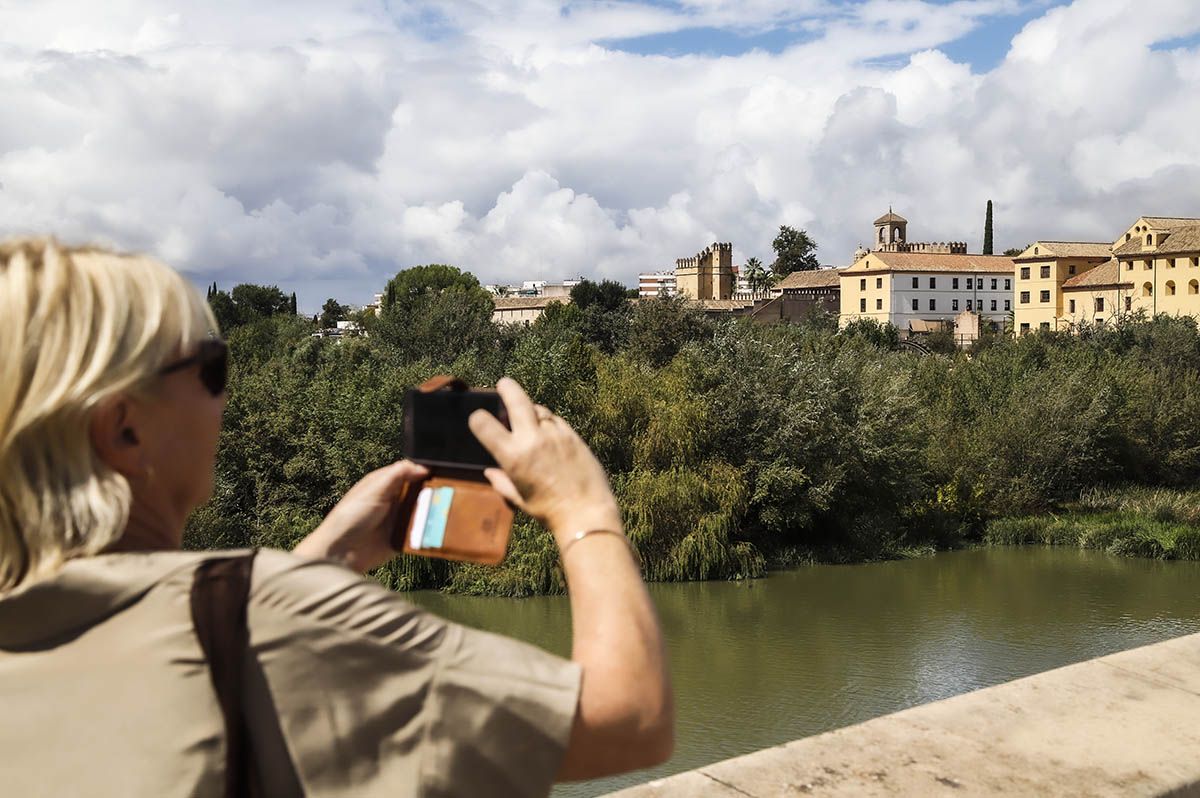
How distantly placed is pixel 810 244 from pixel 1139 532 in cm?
6968

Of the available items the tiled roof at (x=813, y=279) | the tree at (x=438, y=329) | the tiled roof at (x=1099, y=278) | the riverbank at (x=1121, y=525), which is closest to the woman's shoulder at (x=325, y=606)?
the riverbank at (x=1121, y=525)

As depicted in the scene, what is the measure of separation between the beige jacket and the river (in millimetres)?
7590

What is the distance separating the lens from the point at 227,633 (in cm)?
92

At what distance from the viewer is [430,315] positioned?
37469mm

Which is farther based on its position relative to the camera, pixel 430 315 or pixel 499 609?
pixel 430 315

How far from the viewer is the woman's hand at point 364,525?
1294 mm

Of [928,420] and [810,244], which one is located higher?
[810,244]

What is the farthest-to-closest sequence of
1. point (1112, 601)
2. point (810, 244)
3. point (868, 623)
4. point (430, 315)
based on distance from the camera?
point (810, 244) < point (430, 315) < point (1112, 601) < point (868, 623)

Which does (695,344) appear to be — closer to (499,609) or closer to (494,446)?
(499,609)

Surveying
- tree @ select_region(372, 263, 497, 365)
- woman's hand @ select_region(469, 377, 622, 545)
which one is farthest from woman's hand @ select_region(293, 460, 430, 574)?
tree @ select_region(372, 263, 497, 365)

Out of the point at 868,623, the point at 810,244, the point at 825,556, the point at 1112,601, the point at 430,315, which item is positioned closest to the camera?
the point at 868,623

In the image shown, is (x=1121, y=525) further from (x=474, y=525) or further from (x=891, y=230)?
(x=891, y=230)

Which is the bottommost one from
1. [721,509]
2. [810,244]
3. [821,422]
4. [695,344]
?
[721,509]

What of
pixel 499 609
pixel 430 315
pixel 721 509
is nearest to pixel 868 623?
pixel 721 509
